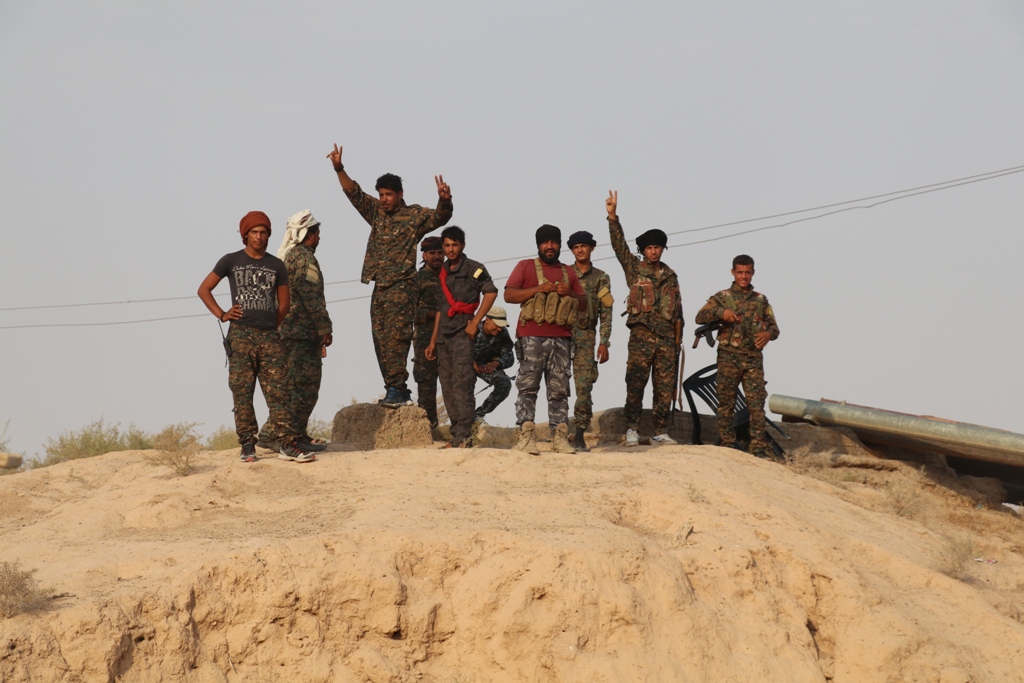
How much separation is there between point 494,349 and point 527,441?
2.29 meters

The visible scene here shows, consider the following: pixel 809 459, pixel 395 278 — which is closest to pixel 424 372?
pixel 395 278

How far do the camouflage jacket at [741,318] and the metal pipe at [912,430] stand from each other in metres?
1.56

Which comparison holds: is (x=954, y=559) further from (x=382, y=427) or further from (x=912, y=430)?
(x=382, y=427)

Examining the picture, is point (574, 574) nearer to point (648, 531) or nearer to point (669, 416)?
point (648, 531)

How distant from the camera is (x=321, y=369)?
8.27 metres

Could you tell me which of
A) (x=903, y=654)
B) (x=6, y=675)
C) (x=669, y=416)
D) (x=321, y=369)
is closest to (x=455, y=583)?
(x=6, y=675)

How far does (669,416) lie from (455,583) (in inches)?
175

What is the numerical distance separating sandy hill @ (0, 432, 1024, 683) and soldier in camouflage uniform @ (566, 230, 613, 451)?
49.1 inches

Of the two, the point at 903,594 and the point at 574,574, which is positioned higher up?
the point at 574,574

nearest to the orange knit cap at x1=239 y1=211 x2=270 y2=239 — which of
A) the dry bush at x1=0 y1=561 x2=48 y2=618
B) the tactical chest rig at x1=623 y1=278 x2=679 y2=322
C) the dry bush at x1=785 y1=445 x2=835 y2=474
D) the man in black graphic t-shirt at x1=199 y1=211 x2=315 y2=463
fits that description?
the man in black graphic t-shirt at x1=199 y1=211 x2=315 y2=463

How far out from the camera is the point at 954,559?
7.06 m

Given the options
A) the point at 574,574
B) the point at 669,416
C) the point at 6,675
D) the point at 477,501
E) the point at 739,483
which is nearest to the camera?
the point at 6,675

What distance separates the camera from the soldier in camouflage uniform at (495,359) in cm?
988

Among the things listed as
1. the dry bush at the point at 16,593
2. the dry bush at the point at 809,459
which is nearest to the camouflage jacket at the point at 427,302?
the dry bush at the point at 809,459
